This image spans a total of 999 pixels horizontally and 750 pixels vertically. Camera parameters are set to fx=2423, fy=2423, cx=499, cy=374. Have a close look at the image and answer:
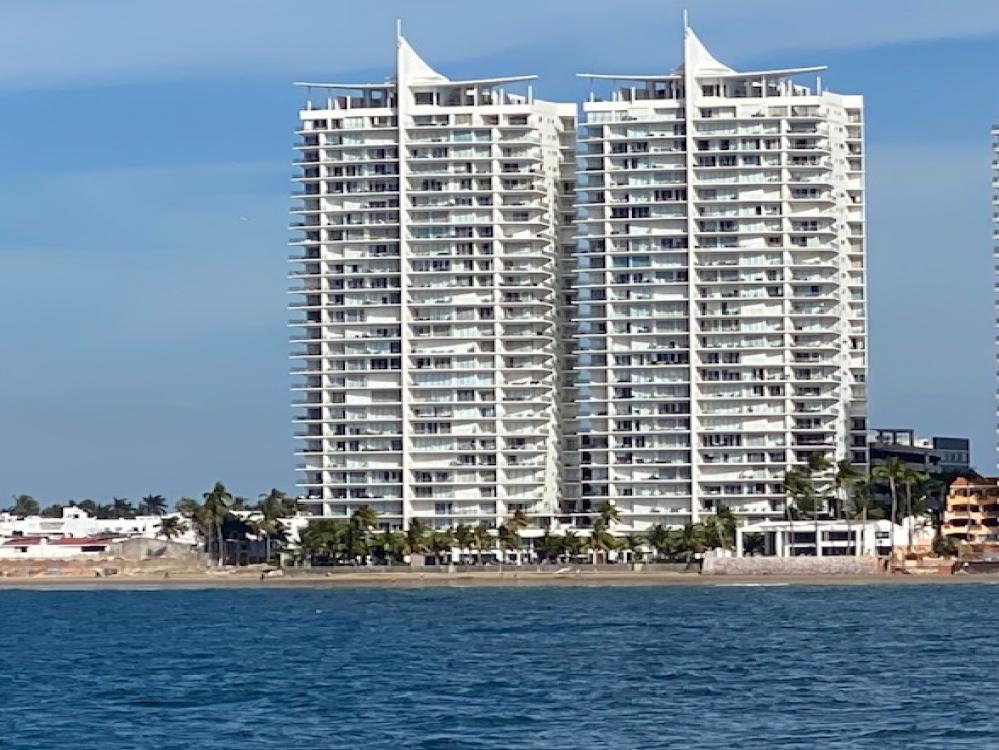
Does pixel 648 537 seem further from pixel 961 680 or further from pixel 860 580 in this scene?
pixel 961 680

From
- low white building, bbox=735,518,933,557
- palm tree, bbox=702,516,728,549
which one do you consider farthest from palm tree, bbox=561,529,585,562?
low white building, bbox=735,518,933,557

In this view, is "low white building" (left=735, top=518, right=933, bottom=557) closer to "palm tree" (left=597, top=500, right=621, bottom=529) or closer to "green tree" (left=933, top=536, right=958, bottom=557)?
"green tree" (left=933, top=536, right=958, bottom=557)

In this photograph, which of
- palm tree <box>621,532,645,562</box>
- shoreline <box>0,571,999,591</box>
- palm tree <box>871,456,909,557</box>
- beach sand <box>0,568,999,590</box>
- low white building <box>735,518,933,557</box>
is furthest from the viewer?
palm tree <box>621,532,645,562</box>

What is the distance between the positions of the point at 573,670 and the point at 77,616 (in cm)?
7221

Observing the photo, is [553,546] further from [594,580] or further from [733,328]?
[733,328]

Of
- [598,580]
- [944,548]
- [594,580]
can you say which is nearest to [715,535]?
[598,580]

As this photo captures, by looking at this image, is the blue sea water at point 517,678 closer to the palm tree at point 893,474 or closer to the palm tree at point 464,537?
the palm tree at point 893,474

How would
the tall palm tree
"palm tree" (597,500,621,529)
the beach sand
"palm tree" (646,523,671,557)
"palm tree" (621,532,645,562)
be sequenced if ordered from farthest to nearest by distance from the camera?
"palm tree" (597,500,621,529) → "palm tree" (621,532,645,562) → "palm tree" (646,523,671,557) → the tall palm tree → the beach sand

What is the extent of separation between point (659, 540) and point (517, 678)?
372ft

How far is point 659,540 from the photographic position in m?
196

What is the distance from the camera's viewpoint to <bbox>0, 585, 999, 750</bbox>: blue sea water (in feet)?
215

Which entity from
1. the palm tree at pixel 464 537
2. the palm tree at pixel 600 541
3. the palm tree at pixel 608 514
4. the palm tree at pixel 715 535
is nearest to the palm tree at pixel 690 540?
the palm tree at pixel 715 535

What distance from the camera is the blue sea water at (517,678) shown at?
65625mm

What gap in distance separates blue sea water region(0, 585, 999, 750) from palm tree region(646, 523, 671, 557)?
49.0 metres
